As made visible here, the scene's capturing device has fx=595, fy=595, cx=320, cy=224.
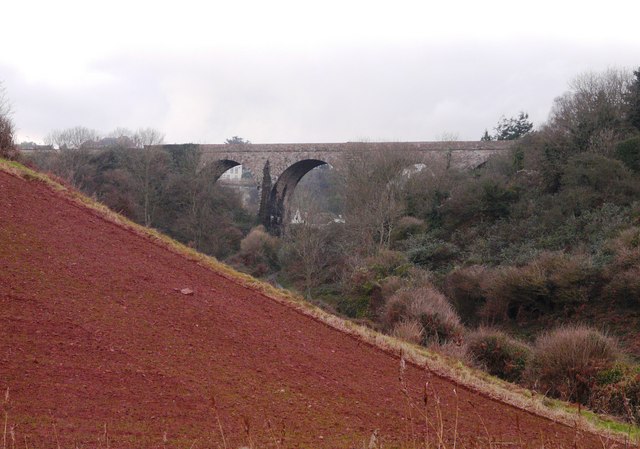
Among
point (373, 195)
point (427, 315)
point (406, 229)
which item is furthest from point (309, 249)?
point (427, 315)

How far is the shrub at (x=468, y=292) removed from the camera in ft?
53.0

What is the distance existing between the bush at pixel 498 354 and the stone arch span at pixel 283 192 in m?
24.6

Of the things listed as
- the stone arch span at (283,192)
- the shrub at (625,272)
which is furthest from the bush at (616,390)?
the stone arch span at (283,192)

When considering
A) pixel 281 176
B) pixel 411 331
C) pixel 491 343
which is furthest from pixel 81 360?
pixel 281 176

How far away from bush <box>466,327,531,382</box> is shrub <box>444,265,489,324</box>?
561 centimetres

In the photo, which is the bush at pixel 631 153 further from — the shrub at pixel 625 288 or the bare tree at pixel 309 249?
the bare tree at pixel 309 249

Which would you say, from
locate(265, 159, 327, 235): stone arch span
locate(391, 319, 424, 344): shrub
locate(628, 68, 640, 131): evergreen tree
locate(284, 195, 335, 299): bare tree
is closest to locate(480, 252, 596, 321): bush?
locate(391, 319, 424, 344): shrub

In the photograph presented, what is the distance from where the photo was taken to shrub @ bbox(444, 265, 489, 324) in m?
16.1

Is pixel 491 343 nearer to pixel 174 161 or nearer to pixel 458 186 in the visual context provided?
pixel 458 186

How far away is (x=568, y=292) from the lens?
1435cm

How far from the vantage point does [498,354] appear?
33.6 ft

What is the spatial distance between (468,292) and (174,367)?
503 inches

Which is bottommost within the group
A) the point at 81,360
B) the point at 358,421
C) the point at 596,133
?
the point at 358,421

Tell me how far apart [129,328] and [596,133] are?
66.3 feet
